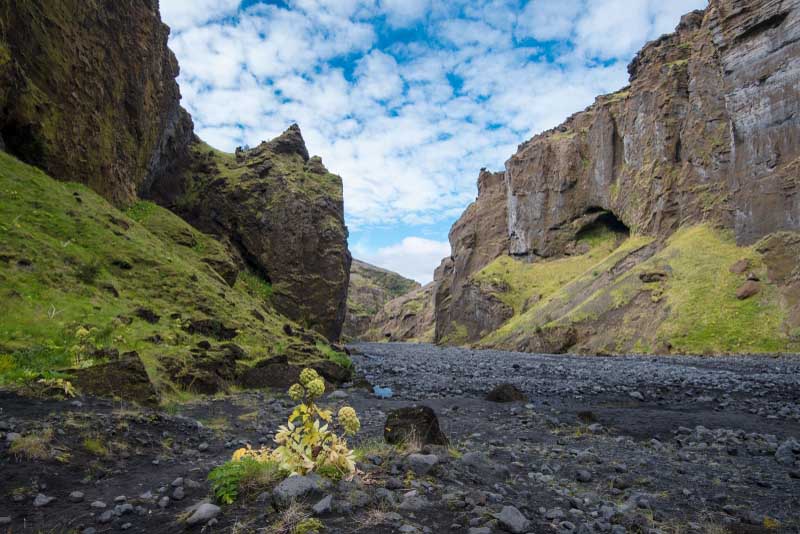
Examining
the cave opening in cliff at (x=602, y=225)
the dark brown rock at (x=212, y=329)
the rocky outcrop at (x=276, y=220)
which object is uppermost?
the cave opening in cliff at (x=602, y=225)

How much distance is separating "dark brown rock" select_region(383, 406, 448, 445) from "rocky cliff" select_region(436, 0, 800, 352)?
36.0m

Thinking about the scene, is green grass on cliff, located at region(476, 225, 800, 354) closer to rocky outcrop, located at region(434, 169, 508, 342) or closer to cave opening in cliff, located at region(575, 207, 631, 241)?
cave opening in cliff, located at region(575, 207, 631, 241)

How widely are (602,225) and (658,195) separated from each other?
23608 millimetres

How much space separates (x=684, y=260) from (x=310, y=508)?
5432cm

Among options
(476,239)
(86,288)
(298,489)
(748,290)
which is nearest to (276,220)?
(86,288)

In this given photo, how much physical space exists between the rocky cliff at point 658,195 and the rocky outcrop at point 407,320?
140 ft

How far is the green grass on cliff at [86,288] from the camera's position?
1216 cm

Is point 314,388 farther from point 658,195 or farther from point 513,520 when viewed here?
point 658,195

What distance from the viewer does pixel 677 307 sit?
133 ft

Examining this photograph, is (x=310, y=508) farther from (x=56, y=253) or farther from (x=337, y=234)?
(x=337, y=234)

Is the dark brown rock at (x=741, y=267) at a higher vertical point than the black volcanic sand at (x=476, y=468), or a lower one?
higher

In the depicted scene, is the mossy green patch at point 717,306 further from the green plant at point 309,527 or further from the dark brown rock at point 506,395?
the green plant at point 309,527

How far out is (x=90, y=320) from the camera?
13.9 meters

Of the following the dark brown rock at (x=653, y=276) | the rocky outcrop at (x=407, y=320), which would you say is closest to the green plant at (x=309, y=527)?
the dark brown rock at (x=653, y=276)
